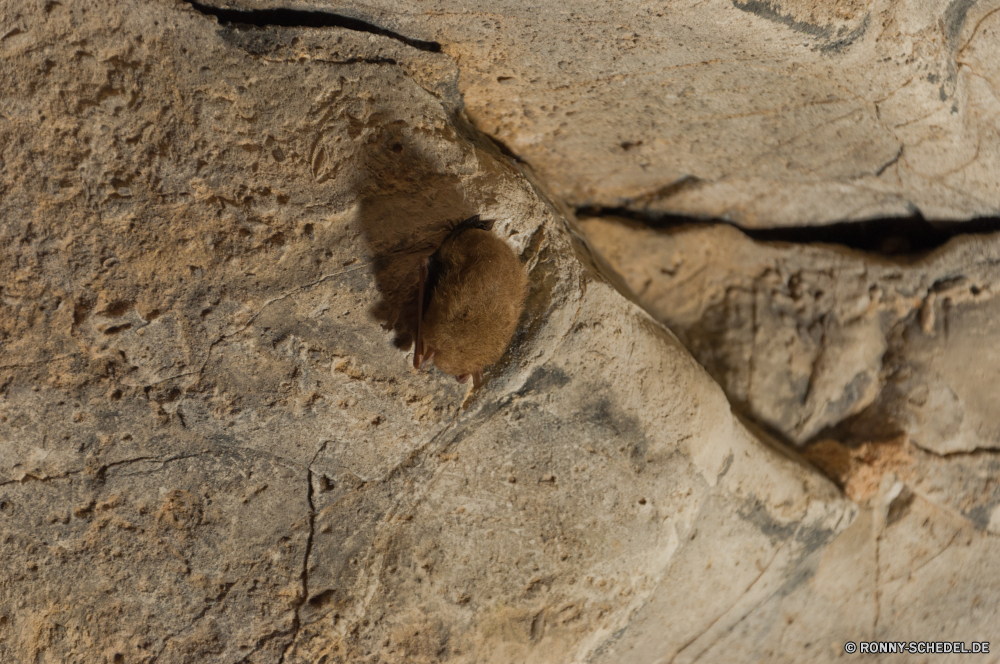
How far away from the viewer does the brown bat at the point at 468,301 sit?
1.50 m

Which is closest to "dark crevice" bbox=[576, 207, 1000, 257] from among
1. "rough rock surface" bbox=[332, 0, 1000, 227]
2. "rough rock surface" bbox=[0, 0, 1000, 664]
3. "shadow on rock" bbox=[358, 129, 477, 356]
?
"rough rock surface" bbox=[332, 0, 1000, 227]

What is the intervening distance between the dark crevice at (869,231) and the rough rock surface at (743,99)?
0.05 m

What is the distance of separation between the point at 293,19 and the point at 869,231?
8.16ft

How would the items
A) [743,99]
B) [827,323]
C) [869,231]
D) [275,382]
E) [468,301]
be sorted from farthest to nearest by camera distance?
[869,231]
[827,323]
[743,99]
[275,382]
[468,301]

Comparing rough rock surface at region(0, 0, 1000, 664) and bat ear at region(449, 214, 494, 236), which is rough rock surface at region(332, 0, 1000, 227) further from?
bat ear at region(449, 214, 494, 236)

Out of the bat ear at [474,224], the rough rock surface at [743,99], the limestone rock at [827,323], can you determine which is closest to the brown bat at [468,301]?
the bat ear at [474,224]

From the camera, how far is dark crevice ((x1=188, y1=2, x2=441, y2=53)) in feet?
5.40

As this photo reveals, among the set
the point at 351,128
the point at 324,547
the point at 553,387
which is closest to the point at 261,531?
the point at 324,547

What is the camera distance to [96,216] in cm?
157

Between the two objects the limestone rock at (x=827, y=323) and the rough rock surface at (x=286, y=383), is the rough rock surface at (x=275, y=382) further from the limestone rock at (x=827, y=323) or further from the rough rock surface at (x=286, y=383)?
the limestone rock at (x=827, y=323)

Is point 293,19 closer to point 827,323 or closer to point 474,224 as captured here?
point 474,224

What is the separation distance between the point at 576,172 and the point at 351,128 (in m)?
1.07

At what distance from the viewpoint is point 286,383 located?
166 cm

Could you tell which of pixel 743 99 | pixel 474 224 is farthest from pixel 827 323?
pixel 474 224
